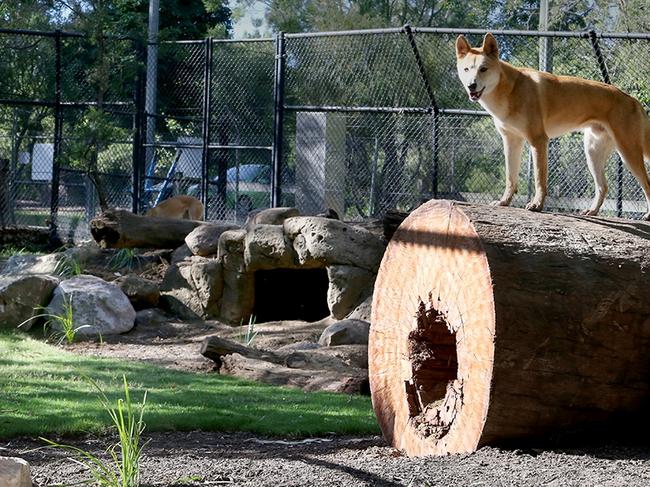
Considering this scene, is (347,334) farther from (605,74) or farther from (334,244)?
(605,74)

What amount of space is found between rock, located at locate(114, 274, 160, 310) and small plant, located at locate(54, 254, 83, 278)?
2.43 feet

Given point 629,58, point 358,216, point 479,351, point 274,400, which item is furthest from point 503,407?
point 358,216

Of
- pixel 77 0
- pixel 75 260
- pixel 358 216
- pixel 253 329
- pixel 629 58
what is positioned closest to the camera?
pixel 253 329

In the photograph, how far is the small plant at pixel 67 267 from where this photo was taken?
12719 mm

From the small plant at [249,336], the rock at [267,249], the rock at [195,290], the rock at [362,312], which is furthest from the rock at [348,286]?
the rock at [195,290]

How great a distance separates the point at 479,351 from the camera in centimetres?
528

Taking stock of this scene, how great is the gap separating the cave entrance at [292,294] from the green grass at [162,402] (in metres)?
3.28

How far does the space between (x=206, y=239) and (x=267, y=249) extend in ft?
4.69

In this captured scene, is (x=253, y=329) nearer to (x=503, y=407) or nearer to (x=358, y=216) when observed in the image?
(x=358, y=216)

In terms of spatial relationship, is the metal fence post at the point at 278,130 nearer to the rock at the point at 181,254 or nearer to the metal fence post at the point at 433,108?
the rock at the point at 181,254

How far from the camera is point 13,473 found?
14.0 feet

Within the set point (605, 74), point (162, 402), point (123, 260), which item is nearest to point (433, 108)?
point (605, 74)

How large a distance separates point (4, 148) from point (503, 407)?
18027 mm

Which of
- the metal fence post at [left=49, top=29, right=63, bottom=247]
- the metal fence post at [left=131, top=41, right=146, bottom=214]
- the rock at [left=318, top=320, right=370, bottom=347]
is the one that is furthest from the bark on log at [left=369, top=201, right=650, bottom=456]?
the metal fence post at [left=49, top=29, right=63, bottom=247]
